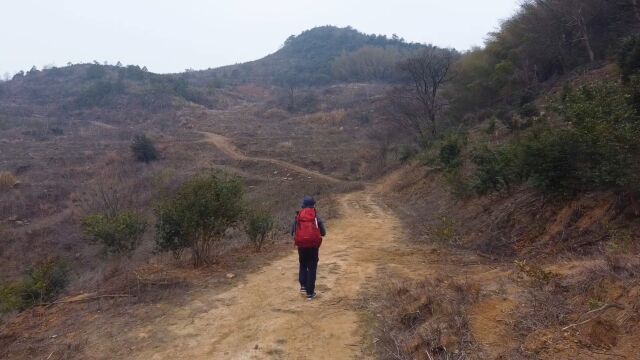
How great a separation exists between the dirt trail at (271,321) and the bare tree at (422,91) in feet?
64.2

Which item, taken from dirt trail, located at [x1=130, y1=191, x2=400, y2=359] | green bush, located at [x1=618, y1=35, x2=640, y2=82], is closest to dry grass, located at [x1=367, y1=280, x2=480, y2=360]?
dirt trail, located at [x1=130, y1=191, x2=400, y2=359]

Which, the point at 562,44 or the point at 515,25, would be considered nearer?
the point at 562,44

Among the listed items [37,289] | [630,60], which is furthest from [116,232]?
[630,60]

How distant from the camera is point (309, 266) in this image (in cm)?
647

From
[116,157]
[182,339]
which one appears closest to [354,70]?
[116,157]

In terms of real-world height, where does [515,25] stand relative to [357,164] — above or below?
above

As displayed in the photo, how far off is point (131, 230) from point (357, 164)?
21.3m

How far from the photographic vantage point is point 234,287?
7.22 m

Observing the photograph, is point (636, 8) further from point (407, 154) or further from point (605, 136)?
point (605, 136)

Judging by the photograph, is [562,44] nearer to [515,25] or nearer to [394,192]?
[515,25]

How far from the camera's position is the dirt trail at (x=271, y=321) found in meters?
4.88

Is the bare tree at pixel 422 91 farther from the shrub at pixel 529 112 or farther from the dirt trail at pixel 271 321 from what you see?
the dirt trail at pixel 271 321

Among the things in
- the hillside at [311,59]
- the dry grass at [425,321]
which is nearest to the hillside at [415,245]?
the dry grass at [425,321]

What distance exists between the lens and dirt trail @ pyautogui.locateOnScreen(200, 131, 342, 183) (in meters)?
29.4
